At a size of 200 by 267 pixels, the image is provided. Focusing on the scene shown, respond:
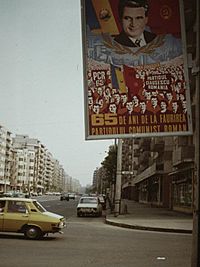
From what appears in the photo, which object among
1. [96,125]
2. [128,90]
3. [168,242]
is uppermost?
[128,90]

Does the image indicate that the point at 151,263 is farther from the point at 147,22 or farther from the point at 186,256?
the point at 147,22

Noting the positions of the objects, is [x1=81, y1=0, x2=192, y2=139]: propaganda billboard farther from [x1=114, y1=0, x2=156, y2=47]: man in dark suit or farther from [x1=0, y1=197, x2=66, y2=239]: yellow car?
[x1=0, y1=197, x2=66, y2=239]: yellow car

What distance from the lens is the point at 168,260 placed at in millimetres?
11086

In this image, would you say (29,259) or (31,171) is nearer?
(29,259)

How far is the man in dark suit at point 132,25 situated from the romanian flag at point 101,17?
0.12 m

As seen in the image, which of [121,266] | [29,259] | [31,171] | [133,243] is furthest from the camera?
[31,171]

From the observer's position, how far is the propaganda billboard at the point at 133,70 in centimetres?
574

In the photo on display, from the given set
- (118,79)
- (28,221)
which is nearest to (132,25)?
(118,79)

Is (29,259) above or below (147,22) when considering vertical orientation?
below

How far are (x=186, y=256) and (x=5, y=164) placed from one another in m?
145

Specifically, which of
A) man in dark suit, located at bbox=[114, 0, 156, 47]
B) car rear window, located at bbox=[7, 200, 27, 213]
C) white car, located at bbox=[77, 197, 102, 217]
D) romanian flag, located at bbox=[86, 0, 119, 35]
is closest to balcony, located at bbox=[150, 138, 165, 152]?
white car, located at bbox=[77, 197, 102, 217]

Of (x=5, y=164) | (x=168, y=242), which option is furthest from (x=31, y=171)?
(x=168, y=242)

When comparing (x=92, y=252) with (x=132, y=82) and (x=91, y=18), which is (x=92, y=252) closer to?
(x=132, y=82)

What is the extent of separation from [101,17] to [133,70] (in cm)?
84
